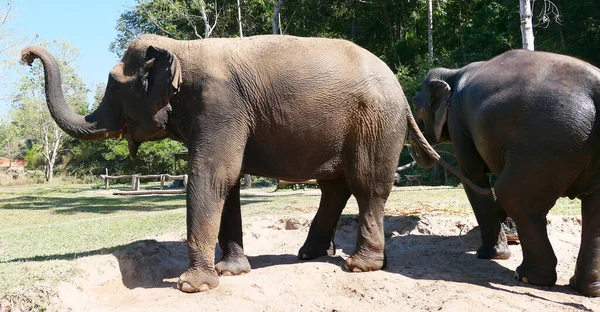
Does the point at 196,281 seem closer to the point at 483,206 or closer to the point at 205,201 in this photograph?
the point at 205,201

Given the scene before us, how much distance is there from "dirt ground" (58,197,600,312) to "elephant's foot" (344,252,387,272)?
0.14 metres

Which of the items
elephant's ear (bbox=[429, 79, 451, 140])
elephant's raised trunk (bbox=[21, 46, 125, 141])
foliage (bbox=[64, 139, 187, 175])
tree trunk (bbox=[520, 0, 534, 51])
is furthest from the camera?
foliage (bbox=[64, 139, 187, 175])

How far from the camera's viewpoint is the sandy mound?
559 centimetres

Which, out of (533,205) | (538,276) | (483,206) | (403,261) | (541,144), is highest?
(541,144)

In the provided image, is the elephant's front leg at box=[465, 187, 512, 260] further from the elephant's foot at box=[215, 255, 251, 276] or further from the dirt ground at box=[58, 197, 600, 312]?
the elephant's foot at box=[215, 255, 251, 276]

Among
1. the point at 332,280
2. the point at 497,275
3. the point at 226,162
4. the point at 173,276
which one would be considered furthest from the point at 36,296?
the point at 497,275

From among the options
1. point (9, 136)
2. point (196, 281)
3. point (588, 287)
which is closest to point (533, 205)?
point (588, 287)

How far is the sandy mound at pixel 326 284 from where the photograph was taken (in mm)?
5594

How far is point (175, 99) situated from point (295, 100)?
1306 millimetres

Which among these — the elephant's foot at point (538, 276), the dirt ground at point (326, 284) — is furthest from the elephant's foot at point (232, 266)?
the elephant's foot at point (538, 276)

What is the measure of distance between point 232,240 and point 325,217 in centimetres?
131

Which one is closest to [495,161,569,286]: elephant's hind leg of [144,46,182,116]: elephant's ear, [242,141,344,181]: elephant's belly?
[242,141,344,181]: elephant's belly

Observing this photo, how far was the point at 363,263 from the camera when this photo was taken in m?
6.57

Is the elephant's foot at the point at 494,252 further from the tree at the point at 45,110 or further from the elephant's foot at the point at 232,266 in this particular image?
the tree at the point at 45,110
